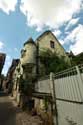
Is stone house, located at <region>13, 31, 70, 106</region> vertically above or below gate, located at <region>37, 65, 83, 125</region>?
above

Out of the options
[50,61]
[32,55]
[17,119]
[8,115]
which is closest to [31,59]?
[32,55]

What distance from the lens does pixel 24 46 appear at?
813 inches

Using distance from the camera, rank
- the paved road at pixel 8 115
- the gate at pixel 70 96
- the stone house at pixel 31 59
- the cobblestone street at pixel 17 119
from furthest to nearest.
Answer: the stone house at pixel 31 59 → the paved road at pixel 8 115 → the cobblestone street at pixel 17 119 → the gate at pixel 70 96

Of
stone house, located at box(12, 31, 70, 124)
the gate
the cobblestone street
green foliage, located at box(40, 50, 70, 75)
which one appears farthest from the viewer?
green foliage, located at box(40, 50, 70, 75)

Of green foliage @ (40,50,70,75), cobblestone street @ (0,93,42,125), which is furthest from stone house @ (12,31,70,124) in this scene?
cobblestone street @ (0,93,42,125)

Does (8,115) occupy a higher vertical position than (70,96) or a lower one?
lower

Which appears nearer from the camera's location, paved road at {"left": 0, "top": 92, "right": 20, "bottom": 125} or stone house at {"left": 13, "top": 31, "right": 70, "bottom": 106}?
paved road at {"left": 0, "top": 92, "right": 20, "bottom": 125}

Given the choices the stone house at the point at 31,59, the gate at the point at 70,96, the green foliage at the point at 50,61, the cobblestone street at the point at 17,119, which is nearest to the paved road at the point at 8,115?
the cobblestone street at the point at 17,119

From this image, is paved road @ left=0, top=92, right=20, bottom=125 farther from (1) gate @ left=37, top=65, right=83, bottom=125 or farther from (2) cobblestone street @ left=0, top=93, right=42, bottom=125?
A: (1) gate @ left=37, top=65, right=83, bottom=125

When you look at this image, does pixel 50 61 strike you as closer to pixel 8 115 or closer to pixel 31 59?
pixel 31 59

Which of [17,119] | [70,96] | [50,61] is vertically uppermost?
[50,61]

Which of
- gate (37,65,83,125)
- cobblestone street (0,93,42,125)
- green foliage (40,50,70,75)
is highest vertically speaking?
green foliage (40,50,70,75)

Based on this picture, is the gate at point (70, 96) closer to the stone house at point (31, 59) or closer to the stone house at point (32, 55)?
the stone house at point (31, 59)

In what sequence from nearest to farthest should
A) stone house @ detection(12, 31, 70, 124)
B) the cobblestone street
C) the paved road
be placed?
the cobblestone street < the paved road < stone house @ detection(12, 31, 70, 124)
